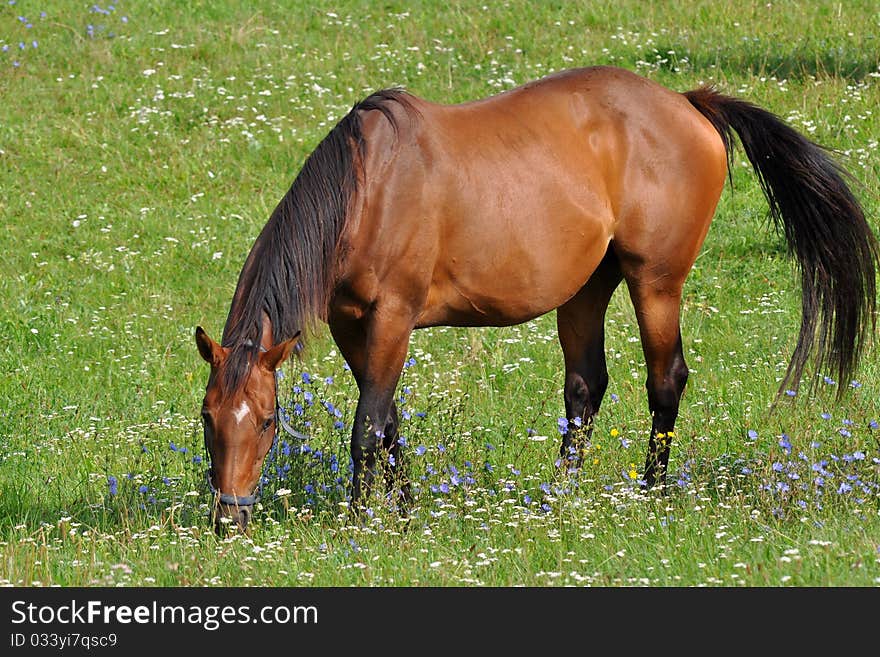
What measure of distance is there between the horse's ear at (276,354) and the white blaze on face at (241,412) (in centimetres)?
19

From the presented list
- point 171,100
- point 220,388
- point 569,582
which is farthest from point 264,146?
point 569,582

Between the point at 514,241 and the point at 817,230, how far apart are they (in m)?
1.78

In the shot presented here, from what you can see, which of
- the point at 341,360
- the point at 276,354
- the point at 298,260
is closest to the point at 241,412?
the point at 276,354

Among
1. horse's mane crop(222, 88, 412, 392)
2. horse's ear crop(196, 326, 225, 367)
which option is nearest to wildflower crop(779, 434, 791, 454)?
horse's mane crop(222, 88, 412, 392)

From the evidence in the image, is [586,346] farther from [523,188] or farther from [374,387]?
[374,387]

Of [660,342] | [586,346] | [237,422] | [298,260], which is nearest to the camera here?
→ [237,422]

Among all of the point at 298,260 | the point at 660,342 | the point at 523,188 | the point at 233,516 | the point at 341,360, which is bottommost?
the point at 341,360

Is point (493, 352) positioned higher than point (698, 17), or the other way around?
point (698, 17)

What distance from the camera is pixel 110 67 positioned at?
13.2 meters

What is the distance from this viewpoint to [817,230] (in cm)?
671

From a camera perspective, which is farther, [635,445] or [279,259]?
[635,445]

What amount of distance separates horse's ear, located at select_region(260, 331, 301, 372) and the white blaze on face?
19cm

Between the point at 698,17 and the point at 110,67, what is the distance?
619cm

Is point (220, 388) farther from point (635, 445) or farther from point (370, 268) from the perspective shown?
point (635, 445)
